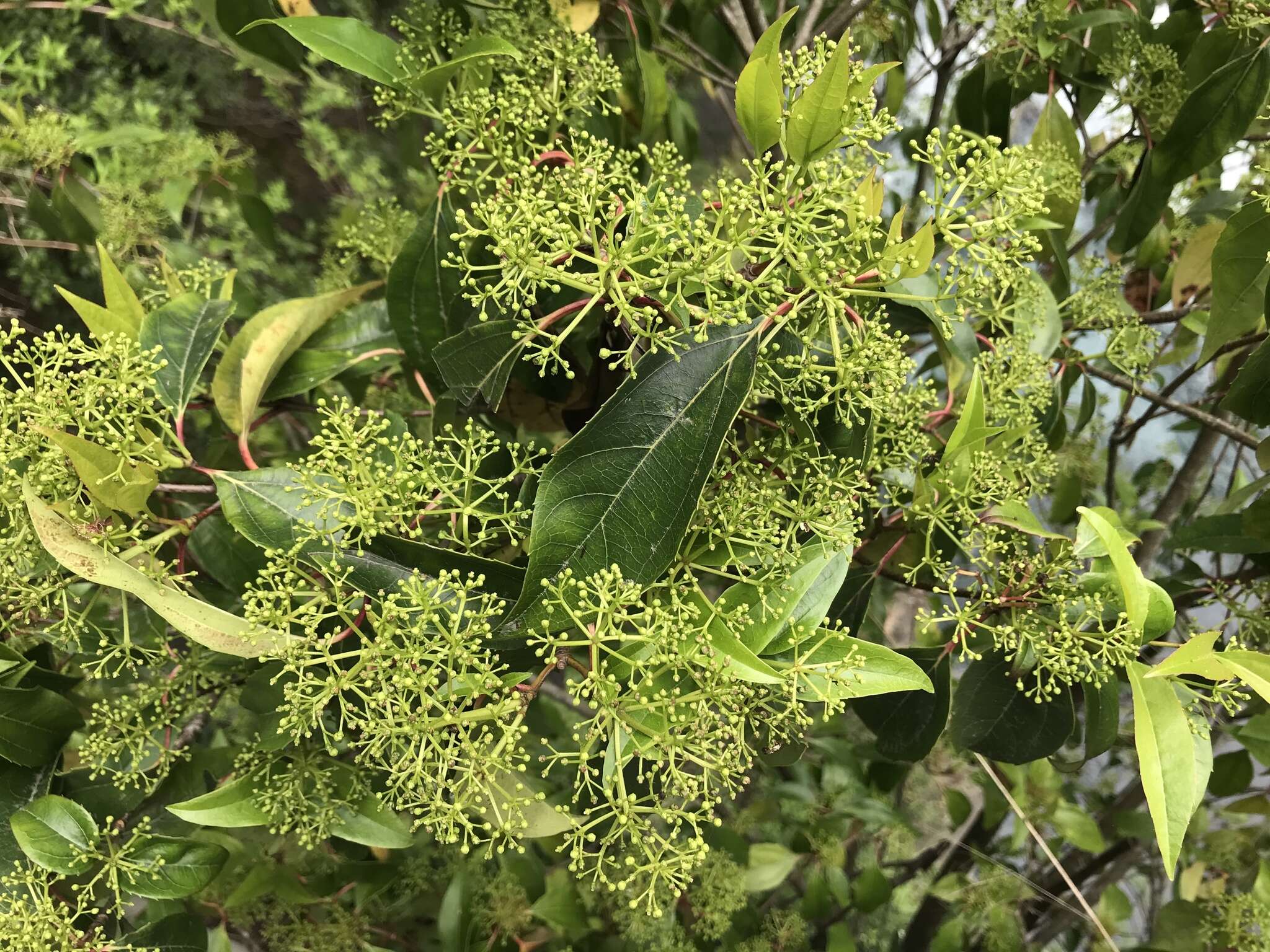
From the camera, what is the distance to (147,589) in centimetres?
51

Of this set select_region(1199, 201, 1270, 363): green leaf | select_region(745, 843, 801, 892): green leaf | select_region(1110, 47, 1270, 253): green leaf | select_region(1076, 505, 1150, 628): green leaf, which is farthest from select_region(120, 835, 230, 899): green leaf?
select_region(1110, 47, 1270, 253): green leaf

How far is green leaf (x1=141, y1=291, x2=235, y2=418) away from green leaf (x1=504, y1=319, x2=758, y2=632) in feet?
1.20

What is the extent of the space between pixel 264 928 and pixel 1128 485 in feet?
5.92

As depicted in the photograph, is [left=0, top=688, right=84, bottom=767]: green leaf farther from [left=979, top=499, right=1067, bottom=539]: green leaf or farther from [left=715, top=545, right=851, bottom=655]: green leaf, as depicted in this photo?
[left=979, top=499, right=1067, bottom=539]: green leaf

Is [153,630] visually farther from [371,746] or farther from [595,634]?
[595,634]

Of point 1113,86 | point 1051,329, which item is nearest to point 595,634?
point 1051,329

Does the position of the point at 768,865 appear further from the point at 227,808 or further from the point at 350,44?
the point at 350,44

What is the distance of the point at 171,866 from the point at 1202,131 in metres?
1.15

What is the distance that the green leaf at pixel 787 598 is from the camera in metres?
0.49

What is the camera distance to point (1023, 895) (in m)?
1.35

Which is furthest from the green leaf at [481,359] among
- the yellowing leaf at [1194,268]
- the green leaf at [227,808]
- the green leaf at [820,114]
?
the yellowing leaf at [1194,268]

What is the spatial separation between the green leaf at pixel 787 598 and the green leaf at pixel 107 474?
401 millimetres

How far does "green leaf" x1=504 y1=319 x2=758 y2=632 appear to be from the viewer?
45 cm

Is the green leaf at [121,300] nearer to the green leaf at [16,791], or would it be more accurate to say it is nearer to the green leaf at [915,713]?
the green leaf at [16,791]
